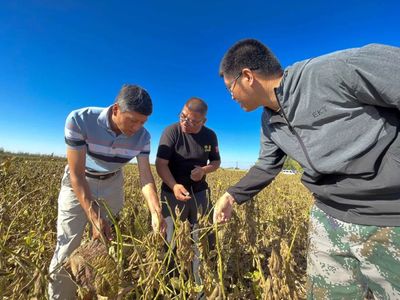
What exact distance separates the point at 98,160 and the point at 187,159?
1001mm

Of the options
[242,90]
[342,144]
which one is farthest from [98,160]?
[342,144]

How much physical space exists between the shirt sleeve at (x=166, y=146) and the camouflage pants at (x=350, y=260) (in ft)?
6.00

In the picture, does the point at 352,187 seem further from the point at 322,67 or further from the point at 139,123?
the point at 139,123

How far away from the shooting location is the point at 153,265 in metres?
1.48

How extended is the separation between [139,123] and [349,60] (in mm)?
1666

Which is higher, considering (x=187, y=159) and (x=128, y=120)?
(x=128, y=120)

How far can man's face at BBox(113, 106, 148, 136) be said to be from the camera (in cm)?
247

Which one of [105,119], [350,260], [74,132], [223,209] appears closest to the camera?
[350,260]

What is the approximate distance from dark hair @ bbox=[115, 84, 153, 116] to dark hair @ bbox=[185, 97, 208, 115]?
0.82m

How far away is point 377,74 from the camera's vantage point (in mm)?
1302

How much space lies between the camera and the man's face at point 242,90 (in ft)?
5.96

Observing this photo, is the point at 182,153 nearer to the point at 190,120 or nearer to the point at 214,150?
the point at 190,120

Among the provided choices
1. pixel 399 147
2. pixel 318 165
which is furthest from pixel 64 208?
pixel 399 147

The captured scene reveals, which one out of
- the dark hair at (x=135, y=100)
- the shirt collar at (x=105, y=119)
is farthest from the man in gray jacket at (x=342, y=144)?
the shirt collar at (x=105, y=119)
